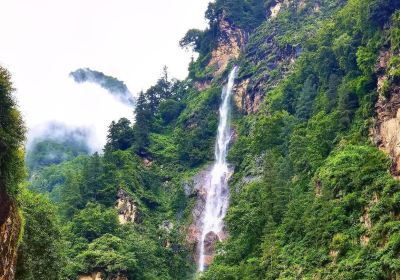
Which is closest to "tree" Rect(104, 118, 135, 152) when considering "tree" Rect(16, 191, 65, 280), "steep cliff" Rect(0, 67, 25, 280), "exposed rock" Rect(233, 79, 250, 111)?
"exposed rock" Rect(233, 79, 250, 111)

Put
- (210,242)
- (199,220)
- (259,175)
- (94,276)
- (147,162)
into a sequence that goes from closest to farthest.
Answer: (94,276) < (259,175) < (210,242) < (199,220) < (147,162)

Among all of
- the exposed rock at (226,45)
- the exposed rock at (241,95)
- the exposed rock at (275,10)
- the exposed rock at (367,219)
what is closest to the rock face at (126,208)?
the exposed rock at (241,95)

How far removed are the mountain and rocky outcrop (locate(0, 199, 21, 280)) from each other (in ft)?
3.20

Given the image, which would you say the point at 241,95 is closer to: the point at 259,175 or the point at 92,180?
the point at 259,175

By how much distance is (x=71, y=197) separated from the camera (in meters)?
56.7

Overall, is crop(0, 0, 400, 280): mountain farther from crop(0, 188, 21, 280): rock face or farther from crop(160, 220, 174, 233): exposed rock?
crop(0, 188, 21, 280): rock face

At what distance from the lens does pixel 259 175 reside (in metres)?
55.1

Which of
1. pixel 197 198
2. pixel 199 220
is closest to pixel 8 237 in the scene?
pixel 199 220

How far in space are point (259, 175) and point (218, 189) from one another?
9422 mm

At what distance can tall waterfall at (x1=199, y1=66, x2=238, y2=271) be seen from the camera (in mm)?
58059

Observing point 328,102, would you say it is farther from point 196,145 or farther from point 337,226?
point 196,145

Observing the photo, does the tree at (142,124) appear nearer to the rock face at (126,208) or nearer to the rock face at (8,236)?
the rock face at (126,208)

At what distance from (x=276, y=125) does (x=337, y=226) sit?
21.3 metres

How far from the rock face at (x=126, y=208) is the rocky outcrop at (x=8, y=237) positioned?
31.9 m
